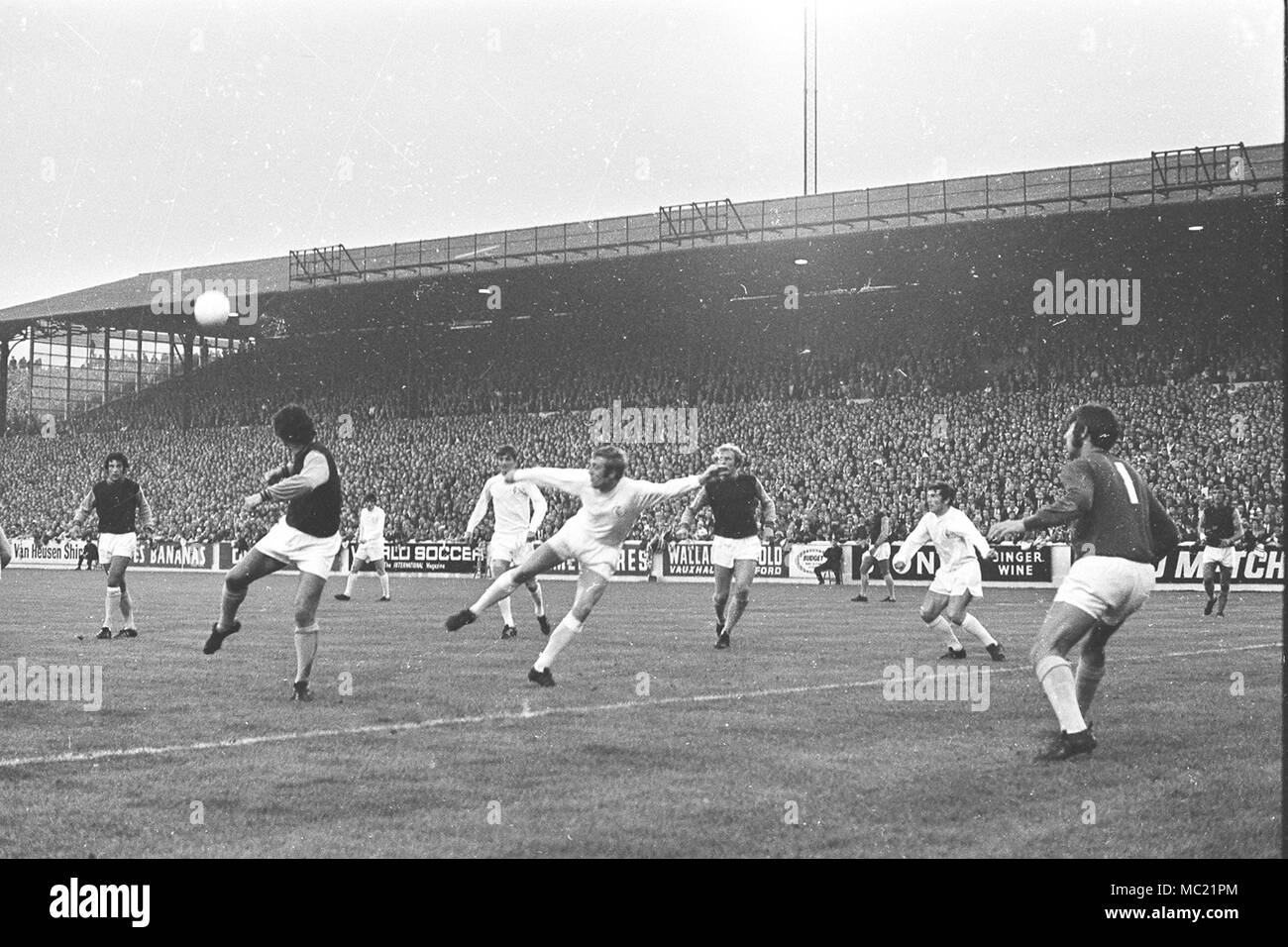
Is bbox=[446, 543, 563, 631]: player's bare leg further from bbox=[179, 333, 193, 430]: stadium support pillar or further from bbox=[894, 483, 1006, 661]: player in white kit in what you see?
bbox=[179, 333, 193, 430]: stadium support pillar

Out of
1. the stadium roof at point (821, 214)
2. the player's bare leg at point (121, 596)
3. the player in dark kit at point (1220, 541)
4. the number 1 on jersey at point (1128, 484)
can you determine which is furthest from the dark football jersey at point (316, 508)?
the stadium roof at point (821, 214)

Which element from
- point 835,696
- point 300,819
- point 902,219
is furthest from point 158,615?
point 902,219

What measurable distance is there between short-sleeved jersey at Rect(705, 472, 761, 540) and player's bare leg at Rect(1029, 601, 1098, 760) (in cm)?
785

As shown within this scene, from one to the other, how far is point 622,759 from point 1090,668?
3.09 meters

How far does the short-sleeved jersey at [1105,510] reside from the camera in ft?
27.9

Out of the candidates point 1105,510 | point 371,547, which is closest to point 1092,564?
point 1105,510

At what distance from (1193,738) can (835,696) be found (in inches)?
113

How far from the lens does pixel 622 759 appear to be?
8266 millimetres

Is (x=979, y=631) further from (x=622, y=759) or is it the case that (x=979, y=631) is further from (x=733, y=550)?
(x=622, y=759)

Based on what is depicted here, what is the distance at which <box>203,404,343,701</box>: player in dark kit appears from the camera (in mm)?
10906

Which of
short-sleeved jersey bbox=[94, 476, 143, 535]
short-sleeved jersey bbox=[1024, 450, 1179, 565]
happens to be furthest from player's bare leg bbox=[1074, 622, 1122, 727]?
short-sleeved jersey bbox=[94, 476, 143, 535]

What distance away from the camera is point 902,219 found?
43.9 metres

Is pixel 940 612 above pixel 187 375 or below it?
below

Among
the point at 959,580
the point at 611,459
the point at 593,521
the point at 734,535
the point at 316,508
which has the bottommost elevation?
Result: the point at 959,580
